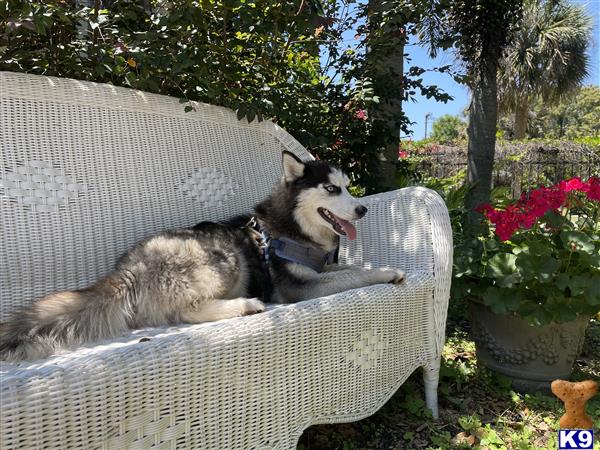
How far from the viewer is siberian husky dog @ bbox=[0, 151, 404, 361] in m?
1.70

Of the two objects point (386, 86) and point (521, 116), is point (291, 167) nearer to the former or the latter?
point (386, 86)

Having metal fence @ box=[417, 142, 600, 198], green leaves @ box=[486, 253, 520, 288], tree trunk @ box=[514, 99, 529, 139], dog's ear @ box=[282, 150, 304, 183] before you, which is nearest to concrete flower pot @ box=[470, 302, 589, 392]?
green leaves @ box=[486, 253, 520, 288]

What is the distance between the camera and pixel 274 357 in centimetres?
167

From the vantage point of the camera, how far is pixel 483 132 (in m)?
4.95

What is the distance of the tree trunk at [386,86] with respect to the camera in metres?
3.69

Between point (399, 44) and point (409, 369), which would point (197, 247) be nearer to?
point (409, 369)

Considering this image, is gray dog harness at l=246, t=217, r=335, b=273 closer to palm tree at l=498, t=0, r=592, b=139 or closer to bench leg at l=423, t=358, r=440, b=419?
bench leg at l=423, t=358, r=440, b=419

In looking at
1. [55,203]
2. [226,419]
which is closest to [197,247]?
[55,203]

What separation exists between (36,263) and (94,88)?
104cm

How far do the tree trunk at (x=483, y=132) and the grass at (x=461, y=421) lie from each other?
233 centimetres

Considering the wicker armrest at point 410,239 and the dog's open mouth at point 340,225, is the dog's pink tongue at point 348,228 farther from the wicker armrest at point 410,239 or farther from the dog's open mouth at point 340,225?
the wicker armrest at point 410,239

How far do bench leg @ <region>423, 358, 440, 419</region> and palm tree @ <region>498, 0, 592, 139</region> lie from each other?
65.4 ft

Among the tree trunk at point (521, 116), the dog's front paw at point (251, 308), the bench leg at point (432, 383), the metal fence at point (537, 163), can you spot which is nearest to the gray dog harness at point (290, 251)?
the dog's front paw at point (251, 308)

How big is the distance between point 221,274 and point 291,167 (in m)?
0.85
